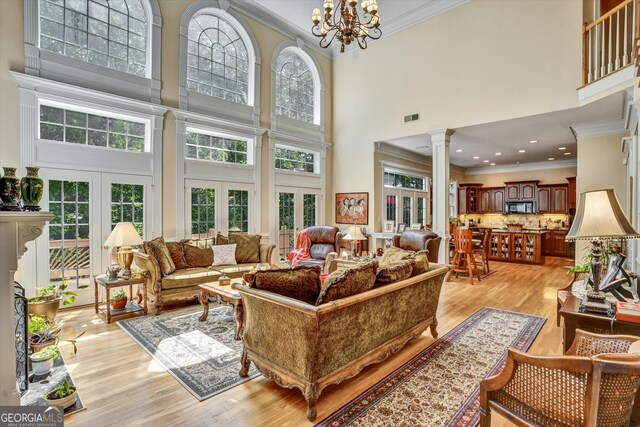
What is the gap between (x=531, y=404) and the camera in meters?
1.50

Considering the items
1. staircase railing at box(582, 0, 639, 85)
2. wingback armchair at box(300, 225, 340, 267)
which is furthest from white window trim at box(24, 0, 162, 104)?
staircase railing at box(582, 0, 639, 85)

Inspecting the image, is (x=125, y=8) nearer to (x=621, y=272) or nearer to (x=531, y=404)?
(x=531, y=404)

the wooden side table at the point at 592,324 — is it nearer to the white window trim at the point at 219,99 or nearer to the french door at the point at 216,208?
the french door at the point at 216,208

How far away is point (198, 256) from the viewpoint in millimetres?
5145

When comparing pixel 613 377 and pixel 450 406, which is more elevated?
pixel 613 377

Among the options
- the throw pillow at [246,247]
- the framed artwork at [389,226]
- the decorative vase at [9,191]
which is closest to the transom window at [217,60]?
the throw pillow at [246,247]

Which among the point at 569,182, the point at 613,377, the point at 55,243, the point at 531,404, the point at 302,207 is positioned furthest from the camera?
the point at 569,182

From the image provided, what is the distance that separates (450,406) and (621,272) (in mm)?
1869

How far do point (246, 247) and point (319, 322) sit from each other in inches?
155

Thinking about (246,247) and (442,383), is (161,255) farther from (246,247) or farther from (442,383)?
(442,383)

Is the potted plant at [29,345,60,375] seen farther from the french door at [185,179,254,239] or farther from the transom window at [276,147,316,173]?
the transom window at [276,147,316,173]

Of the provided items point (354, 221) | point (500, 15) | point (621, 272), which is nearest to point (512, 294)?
point (621, 272)

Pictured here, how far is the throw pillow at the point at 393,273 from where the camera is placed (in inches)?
107

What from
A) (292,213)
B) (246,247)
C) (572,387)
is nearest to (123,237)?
(246,247)
